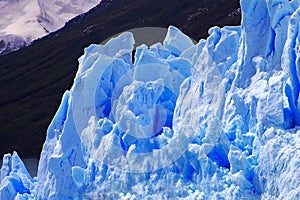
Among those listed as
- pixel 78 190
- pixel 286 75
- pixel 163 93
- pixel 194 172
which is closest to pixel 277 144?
pixel 286 75

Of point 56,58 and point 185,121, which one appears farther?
point 56,58

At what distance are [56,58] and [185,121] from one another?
62.0 metres

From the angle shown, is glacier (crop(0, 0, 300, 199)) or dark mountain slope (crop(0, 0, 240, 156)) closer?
glacier (crop(0, 0, 300, 199))

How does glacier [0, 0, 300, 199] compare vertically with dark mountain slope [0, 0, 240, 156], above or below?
above

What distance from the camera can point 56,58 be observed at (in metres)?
71.1

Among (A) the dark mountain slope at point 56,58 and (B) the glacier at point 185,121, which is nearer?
(B) the glacier at point 185,121

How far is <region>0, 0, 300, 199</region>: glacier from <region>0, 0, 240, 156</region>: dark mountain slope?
35.9 meters

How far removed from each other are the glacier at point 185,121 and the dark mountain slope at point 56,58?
3590 centimetres

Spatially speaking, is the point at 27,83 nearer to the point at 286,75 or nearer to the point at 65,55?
the point at 65,55

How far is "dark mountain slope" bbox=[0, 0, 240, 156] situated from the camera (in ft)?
175

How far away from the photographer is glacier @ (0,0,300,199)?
29.1 ft

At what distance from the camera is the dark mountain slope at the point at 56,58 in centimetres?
5328

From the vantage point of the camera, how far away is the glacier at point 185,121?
29.1 ft

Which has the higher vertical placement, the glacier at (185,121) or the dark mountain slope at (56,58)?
the glacier at (185,121)
